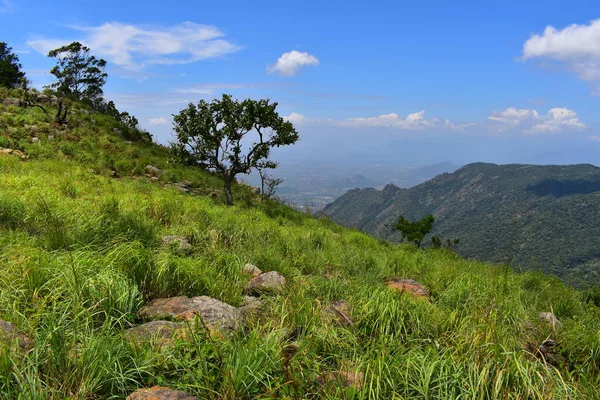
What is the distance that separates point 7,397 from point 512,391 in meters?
3.99

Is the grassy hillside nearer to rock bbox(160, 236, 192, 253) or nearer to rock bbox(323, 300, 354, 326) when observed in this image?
rock bbox(323, 300, 354, 326)

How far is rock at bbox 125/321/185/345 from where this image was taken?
131 inches

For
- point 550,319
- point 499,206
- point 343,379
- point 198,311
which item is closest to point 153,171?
point 198,311

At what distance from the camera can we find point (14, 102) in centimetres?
2178

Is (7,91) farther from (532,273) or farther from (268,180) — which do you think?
(532,273)

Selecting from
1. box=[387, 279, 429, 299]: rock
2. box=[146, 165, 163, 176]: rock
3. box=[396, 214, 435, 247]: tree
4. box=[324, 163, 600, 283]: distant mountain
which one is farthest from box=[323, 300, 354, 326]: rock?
box=[324, 163, 600, 283]: distant mountain

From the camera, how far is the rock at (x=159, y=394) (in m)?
2.57

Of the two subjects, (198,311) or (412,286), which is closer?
(198,311)

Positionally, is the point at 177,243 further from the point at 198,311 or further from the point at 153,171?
the point at 153,171

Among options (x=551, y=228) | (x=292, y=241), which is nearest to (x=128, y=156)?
(x=292, y=241)

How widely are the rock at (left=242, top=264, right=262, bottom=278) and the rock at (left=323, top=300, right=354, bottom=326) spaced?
157cm

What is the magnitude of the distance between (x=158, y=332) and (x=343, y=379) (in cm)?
186

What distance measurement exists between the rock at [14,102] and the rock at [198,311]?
79.8 ft

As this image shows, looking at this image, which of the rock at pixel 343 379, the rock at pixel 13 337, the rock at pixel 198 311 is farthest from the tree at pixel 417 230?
the rock at pixel 13 337
